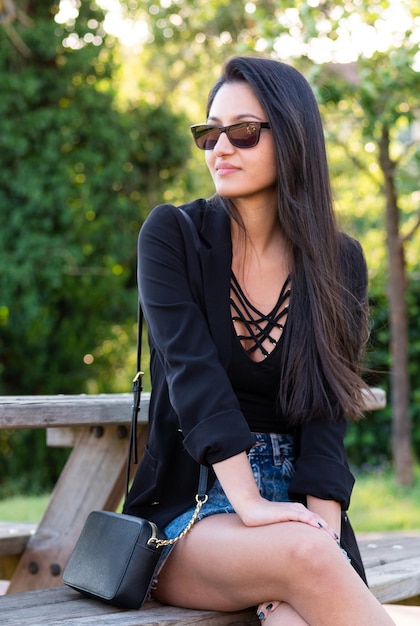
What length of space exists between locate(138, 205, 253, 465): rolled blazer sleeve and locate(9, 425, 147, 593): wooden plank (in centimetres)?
82

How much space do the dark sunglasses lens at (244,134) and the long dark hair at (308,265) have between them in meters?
0.05

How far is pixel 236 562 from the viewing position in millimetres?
2178

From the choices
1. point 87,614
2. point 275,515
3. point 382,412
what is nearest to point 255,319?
point 275,515

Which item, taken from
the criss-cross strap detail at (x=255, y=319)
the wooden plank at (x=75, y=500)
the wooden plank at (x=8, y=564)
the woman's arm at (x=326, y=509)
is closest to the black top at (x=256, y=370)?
the criss-cross strap detail at (x=255, y=319)

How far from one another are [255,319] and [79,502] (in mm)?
1111

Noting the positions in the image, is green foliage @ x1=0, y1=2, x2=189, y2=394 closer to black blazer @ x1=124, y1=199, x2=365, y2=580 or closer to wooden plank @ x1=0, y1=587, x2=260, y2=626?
black blazer @ x1=124, y1=199, x2=365, y2=580

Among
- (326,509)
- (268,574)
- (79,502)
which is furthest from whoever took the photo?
(79,502)

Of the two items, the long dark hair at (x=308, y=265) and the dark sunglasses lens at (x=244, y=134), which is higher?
the dark sunglasses lens at (x=244, y=134)

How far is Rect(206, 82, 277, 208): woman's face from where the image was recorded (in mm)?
2533

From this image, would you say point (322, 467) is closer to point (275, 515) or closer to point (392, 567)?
point (275, 515)

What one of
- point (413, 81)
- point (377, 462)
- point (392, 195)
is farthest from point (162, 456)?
point (377, 462)

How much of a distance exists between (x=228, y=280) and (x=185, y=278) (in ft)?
0.40

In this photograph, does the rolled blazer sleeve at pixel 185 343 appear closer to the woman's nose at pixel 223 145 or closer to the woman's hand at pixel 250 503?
the woman's hand at pixel 250 503

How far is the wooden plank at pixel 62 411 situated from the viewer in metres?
2.69
